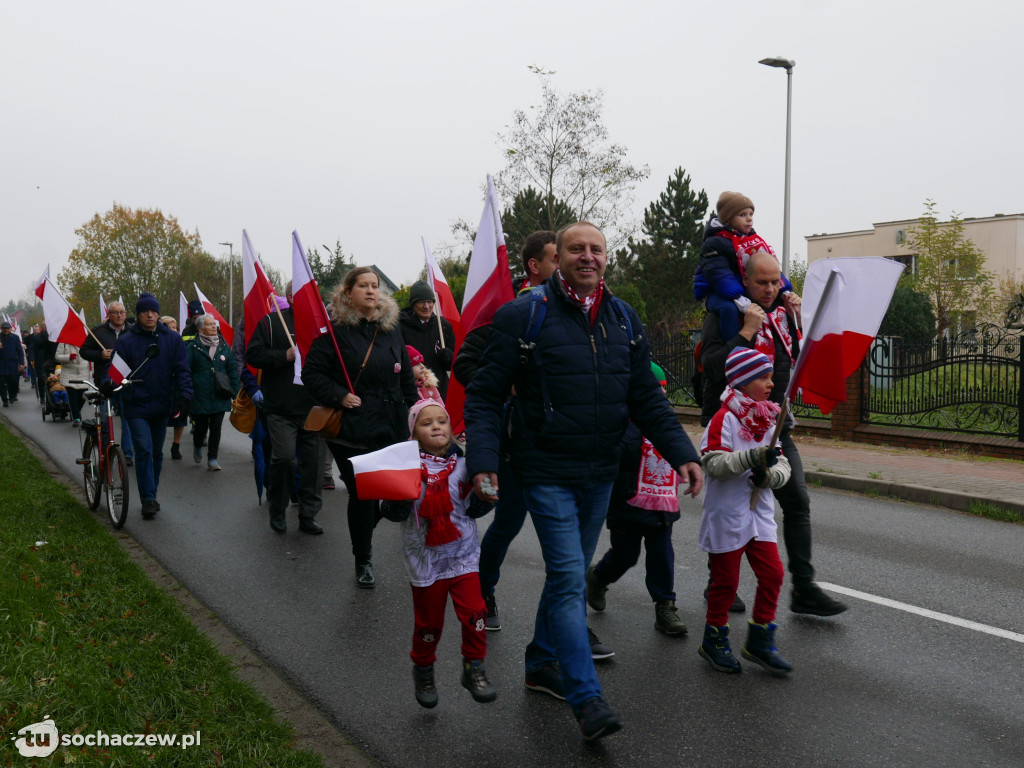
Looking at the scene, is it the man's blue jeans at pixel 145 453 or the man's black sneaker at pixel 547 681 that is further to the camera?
the man's blue jeans at pixel 145 453

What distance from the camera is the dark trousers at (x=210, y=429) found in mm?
11000

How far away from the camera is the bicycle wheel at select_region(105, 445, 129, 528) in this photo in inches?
288

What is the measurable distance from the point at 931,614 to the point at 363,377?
3565mm

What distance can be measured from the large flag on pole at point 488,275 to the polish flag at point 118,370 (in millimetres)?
3578

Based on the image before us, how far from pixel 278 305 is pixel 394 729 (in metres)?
4.88

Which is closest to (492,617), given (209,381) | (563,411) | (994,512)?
(563,411)

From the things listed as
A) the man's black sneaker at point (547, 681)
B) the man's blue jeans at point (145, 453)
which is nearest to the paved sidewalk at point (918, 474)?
the man's black sneaker at point (547, 681)

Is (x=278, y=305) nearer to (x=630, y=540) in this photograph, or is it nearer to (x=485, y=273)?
(x=485, y=273)

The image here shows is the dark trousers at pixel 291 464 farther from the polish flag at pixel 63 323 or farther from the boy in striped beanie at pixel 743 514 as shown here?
the boy in striped beanie at pixel 743 514

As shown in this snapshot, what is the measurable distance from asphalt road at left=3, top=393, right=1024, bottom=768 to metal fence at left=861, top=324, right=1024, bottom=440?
16.4ft

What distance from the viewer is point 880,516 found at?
803 centimetres

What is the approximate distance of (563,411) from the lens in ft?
11.4

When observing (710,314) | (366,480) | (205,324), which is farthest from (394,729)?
(205,324)

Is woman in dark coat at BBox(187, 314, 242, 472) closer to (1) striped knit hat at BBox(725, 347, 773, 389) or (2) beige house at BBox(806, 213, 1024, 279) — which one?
(1) striped knit hat at BBox(725, 347, 773, 389)
